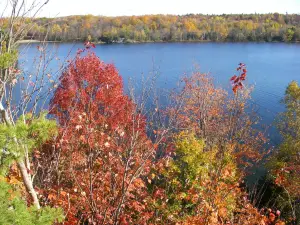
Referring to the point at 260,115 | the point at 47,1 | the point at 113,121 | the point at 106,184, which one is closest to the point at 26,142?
the point at 47,1

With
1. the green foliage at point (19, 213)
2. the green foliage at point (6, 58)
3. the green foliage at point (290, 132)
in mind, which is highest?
the green foliage at point (6, 58)

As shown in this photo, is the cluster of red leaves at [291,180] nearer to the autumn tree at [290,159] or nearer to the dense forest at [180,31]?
the autumn tree at [290,159]

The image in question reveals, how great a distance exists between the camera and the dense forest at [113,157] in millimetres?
3881

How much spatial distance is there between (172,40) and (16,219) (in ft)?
253

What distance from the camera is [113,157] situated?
6988 millimetres

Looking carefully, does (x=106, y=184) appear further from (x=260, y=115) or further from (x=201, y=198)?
(x=260, y=115)

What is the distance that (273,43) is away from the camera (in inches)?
2763

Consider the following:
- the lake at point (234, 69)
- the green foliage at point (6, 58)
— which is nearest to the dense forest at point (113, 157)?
the green foliage at point (6, 58)

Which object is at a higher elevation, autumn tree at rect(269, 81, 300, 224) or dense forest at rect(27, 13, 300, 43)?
dense forest at rect(27, 13, 300, 43)

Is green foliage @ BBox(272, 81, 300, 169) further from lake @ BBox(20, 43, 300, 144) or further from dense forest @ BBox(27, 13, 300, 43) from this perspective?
dense forest @ BBox(27, 13, 300, 43)

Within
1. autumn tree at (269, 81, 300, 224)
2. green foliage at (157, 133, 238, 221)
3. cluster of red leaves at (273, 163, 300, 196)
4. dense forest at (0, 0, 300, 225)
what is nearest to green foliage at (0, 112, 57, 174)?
dense forest at (0, 0, 300, 225)

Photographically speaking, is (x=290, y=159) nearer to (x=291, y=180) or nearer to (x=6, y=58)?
(x=291, y=180)

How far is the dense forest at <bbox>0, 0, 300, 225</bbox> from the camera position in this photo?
3881 mm

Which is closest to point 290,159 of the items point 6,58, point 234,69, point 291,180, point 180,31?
point 291,180
